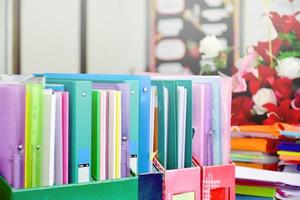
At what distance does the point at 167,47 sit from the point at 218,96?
85 centimetres

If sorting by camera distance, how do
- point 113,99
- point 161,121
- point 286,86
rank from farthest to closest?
1. point 286,86
2. point 161,121
3. point 113,99

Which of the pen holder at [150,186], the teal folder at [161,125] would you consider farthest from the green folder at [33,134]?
the teal folder at [161,125]

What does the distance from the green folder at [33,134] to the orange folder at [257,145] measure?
38.9 inches

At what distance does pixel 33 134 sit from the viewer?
0.93 meters

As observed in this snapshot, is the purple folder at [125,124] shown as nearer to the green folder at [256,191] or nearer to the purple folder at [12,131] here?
the purple folder at [12,131]

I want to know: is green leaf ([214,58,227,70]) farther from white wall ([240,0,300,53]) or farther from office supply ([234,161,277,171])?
office supply ([234,161,277,171])

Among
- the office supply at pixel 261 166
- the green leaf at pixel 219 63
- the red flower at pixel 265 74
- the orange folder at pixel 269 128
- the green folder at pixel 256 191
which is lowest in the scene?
the green folder at pixel 256 191

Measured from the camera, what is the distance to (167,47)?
206cm

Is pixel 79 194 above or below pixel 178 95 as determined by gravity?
below

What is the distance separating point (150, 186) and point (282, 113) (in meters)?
1.00

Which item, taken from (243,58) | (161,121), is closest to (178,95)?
(161,121)

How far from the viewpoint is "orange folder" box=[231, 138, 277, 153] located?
169 centimetres

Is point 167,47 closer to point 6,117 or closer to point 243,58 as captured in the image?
point 243,58

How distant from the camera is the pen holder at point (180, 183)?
3.64 feet
